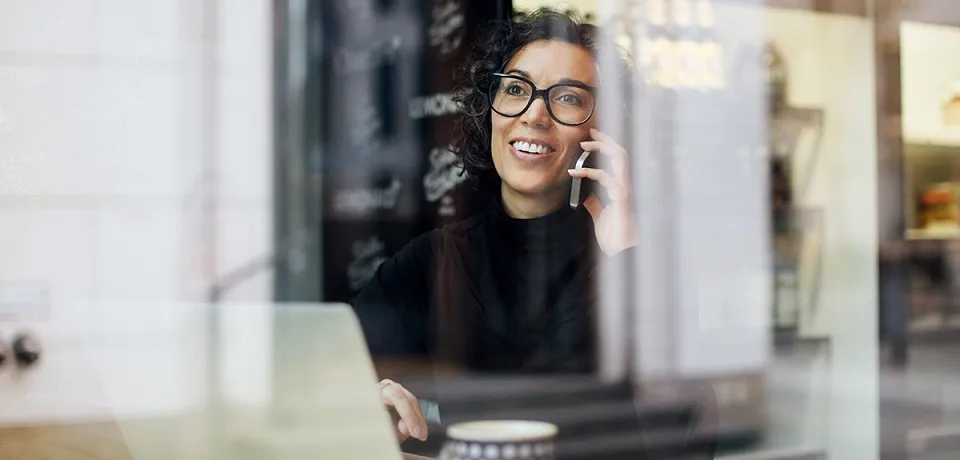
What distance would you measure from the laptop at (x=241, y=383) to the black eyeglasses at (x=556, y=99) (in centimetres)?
35

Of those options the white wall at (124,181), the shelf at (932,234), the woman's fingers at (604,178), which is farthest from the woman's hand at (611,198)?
the shelf at (932,234)

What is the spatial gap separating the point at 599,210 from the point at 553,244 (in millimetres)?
65

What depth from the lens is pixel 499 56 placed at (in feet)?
3.50

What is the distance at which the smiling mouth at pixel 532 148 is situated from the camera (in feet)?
3.41

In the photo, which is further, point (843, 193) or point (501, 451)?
point (843, 193)

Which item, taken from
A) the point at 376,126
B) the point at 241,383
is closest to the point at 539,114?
the point at 241,383

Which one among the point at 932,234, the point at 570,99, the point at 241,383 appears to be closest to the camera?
the point at 570,99

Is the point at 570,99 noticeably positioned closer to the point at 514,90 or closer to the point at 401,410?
the point at 514,90

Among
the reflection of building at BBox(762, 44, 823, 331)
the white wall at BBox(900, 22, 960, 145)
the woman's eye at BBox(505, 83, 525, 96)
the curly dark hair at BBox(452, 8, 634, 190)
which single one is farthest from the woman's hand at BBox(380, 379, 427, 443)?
the reflection of building at BBox(762, 44, 823, 331)

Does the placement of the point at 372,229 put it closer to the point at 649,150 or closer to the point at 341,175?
the point at 341,175

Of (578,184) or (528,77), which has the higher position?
(528,77)

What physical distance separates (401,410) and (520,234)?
25 centimetres

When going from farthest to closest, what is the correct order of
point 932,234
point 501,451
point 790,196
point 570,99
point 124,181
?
1. point 790,196
2. point 932,234
3. point 124,181
4. point 570,99
5. point 501,451

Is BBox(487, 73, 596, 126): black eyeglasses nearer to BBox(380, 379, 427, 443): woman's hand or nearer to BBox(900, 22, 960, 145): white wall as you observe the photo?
BBox(380, 379, 427, 443): woman's hand
